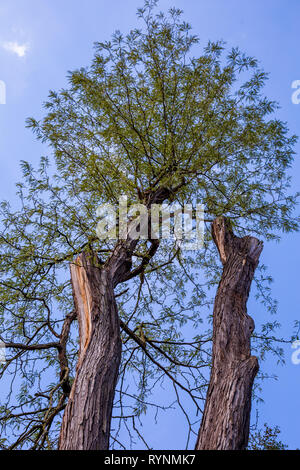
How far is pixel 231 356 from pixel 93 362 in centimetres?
92

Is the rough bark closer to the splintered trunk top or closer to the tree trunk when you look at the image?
the splintered trunk top

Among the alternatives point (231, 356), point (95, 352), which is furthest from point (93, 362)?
point (231, 356)

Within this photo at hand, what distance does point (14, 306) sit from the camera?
3.97m

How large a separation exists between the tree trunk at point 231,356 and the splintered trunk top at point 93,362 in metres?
0.60

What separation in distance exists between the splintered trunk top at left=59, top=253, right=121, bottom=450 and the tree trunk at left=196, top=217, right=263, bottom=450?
60cm

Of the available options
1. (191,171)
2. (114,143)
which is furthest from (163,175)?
(114,143)

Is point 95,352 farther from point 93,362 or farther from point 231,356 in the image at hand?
point 231,356

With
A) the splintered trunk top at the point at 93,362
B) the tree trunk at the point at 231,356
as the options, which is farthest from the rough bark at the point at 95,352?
the tree trunk at the point at 231,356

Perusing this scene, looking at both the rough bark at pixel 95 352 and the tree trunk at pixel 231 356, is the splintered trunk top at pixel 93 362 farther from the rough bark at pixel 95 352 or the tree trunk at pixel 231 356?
the tree trunk at pixel 231 356

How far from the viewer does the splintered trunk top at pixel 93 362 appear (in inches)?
91.7

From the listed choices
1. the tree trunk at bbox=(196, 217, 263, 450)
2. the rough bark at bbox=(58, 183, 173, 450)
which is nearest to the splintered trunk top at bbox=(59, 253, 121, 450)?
the rough bark at bbox=(58, 183, 173, 450)

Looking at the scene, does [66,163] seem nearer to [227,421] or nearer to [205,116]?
[205,116]

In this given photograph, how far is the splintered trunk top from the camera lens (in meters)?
2.33

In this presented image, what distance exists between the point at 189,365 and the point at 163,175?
1957 millimetres
